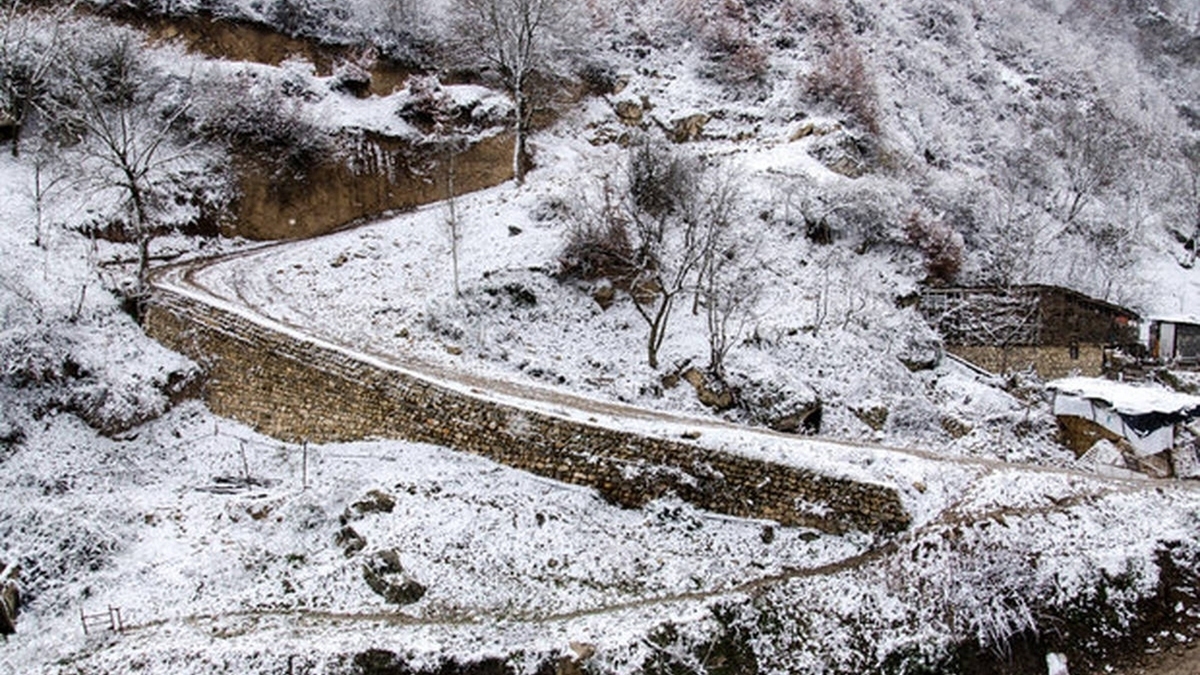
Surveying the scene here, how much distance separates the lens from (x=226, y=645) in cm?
853

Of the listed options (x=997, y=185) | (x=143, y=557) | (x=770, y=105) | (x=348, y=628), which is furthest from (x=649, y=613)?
(x=997, y=185)

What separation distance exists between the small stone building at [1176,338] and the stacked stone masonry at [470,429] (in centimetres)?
2253

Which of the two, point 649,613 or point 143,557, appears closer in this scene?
point 649,613

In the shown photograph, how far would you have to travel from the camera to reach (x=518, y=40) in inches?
1065

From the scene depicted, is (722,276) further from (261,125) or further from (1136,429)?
(261,125)

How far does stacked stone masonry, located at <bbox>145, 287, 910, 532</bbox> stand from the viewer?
11.1 m

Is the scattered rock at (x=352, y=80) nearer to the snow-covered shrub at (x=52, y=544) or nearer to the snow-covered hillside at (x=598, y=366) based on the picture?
the snow-covered hillside at (x=598, y=366)

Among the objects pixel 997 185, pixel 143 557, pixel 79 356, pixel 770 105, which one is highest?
pixel 770 105

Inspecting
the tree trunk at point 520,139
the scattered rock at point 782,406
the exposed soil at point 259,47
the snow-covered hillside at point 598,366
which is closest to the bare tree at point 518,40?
the tree trunk at point 520,139

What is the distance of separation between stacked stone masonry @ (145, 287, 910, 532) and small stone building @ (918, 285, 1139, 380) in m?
14.6

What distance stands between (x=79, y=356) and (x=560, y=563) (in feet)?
38.1

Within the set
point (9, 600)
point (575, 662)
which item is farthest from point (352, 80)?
point (575, 662)

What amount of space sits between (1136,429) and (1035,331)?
22.9 ft

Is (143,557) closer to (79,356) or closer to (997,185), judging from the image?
(79,356)
